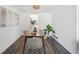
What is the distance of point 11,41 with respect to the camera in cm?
230

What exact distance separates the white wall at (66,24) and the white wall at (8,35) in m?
0.69

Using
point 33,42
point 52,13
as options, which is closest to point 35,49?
point 33,42

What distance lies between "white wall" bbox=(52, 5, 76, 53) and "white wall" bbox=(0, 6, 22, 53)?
27.2 inches

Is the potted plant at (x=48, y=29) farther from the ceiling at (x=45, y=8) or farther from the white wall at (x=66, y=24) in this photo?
the ceiling at (x=45, y=8)

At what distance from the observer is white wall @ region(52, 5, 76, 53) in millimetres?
2334

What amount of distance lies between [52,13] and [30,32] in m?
0.53

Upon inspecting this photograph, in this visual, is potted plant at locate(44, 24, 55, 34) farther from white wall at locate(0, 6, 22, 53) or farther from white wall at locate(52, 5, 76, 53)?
white wall at locate(0, 6, 22, 53)

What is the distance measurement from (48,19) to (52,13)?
0.13 m

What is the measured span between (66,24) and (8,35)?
3.54 ft

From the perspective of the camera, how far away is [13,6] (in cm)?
231

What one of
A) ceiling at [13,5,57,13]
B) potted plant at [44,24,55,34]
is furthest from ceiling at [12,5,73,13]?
potted plant at [44,24,55,34]
